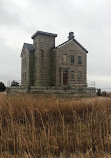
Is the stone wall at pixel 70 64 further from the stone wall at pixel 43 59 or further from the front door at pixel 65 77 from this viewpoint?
the stone wall at pixel 43 59

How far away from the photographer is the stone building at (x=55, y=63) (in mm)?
20156

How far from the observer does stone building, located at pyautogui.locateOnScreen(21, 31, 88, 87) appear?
20156 millimetres

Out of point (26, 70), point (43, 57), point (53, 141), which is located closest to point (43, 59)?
point (43, 57)

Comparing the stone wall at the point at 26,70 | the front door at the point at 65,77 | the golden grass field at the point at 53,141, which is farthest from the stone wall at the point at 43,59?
the golden grass field at the point at 53,141

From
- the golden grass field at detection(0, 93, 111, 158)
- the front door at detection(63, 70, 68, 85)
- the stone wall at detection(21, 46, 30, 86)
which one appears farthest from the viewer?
the stone wall at detection(21, 46, 30, 86)

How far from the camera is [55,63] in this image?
20.2 meters

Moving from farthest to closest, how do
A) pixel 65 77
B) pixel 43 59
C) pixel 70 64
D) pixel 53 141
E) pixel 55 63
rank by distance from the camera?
pixel 70 64
pixel 65 77
pixel 43 59
pixel 55 63
pixel 53 141

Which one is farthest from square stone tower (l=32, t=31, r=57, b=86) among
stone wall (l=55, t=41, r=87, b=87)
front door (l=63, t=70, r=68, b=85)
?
front door (l=63, t=70, r=68, b=85)

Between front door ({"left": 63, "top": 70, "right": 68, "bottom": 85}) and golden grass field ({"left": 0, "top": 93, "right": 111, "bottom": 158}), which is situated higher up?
front door ({"left": 63, "top": 70, "right": 68, "bottom": 85})

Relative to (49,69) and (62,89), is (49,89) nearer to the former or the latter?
(62,89)

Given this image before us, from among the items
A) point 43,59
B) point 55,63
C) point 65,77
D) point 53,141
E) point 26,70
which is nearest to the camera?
point 53,141

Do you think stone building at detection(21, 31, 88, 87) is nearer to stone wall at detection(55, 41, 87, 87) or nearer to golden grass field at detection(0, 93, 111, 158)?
stone wall at detection(55, 41, 87, 87)

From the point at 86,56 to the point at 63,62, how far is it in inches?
182

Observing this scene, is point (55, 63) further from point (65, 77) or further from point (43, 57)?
point (65, 77)
